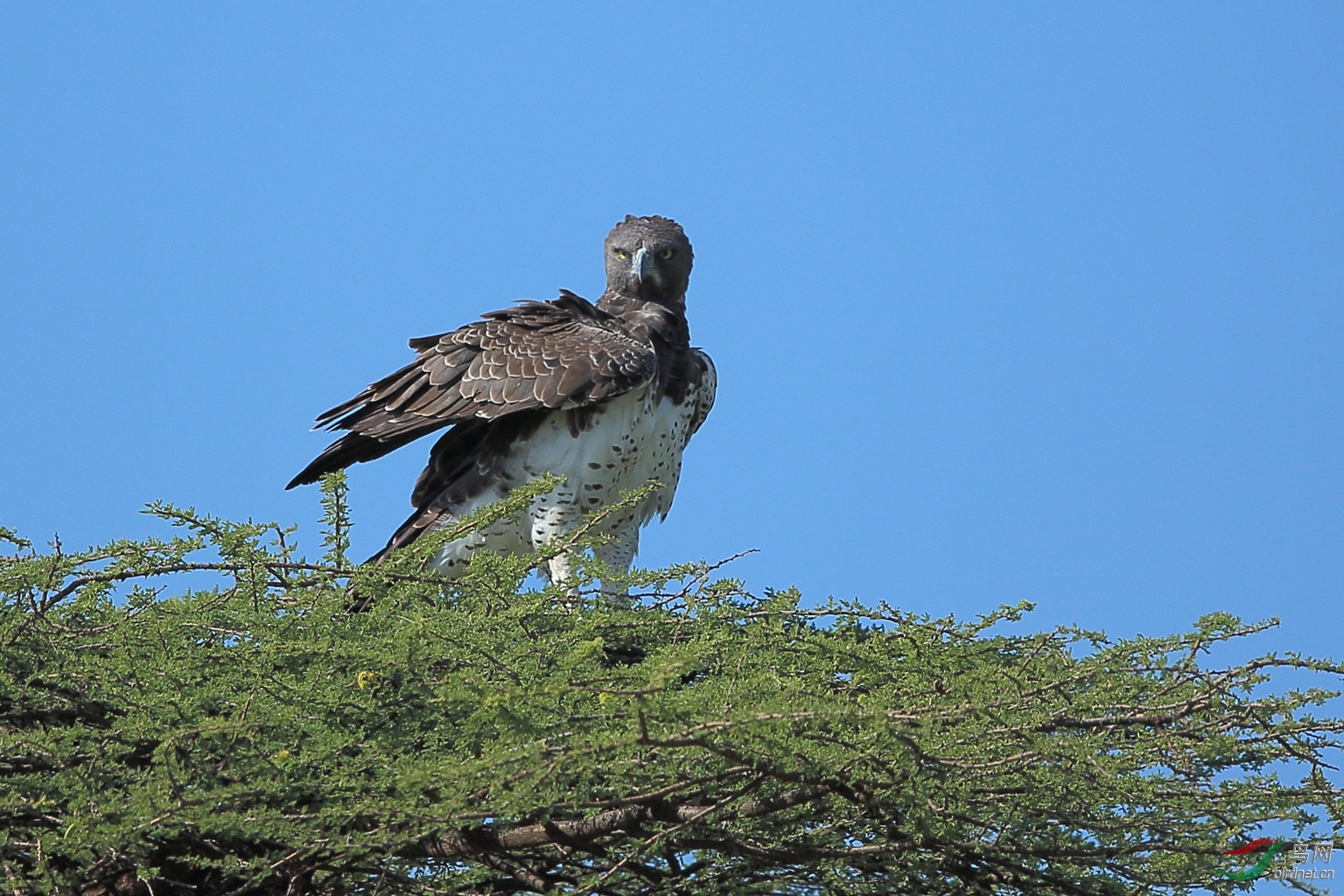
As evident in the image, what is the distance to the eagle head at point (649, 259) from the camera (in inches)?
312

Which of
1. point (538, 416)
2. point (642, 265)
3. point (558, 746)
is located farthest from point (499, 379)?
point (558, 746)

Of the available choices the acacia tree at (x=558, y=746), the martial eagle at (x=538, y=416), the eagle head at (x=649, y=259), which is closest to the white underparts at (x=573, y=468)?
the martial eagle at (x=538, y=416)

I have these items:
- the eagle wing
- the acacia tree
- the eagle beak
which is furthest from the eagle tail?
the acacia tree

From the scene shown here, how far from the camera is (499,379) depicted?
Result: 7262 millimetres

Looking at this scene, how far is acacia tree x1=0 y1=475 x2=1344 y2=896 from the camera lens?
358 cm

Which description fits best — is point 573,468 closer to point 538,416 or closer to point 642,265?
point 538,416

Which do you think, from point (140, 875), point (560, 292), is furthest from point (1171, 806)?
point (560, 292)

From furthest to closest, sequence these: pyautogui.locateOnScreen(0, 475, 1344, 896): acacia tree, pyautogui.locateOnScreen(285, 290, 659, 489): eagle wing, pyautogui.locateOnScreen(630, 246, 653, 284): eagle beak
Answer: pyautogui.locateOnScreen(630, 246, 653, 284): eagle beak → pyautogui.locateOnScreen(285, 290, 659, 489): eagle wing → pyautogui.locateOnScreen(0, 475, 1344, 896): acacia tree

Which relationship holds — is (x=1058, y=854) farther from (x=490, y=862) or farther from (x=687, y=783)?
(x=490, y=862)

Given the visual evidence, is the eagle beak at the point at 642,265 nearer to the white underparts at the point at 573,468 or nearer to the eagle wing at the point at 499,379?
the eagle wing at the point at 499,379

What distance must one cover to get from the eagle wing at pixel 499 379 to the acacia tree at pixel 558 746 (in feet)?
7.78

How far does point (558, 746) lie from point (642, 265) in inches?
185

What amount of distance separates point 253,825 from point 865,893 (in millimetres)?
1610

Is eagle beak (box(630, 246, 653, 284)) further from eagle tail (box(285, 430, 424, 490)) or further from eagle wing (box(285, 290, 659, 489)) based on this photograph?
eagle tail (box(285, 430, 424, 490))
